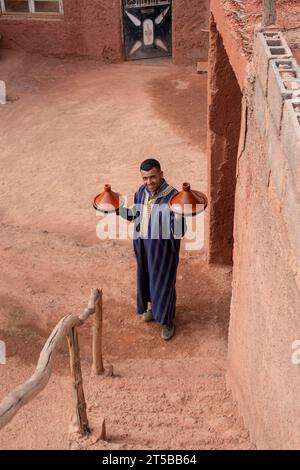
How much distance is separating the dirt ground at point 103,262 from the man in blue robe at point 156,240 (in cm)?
37

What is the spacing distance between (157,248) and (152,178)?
60cm

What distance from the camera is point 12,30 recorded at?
1166 cm

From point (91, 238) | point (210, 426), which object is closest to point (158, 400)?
point (210, 426)

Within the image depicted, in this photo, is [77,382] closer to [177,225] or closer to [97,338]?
[97,338]

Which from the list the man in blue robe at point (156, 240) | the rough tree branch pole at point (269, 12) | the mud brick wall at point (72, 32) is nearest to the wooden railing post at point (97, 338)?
the man in blue robe at point (156, 240)

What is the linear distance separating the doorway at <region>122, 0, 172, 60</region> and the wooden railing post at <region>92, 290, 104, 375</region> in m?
8.30

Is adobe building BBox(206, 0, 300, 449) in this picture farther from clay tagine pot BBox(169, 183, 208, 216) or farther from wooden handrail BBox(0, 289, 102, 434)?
wooden handrail BBox(0, 289, 102, 434)

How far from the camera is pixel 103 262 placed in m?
6.40

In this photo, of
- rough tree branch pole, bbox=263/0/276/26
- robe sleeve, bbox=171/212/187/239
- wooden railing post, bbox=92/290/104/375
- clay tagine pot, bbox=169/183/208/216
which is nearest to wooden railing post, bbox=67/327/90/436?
wooden railing post, bbox=92/290/104/375

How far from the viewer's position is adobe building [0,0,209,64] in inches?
440

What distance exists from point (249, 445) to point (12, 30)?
1005 centimetres

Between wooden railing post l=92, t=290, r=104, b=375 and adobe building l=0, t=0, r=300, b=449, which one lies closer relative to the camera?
adobe building l=0, t=0, r=300, b=449

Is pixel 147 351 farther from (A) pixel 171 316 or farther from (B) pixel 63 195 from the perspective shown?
(B) pixel 63 195

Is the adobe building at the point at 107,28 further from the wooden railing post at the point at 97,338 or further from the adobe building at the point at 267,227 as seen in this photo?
the wooden railing post at the point at 97,338
